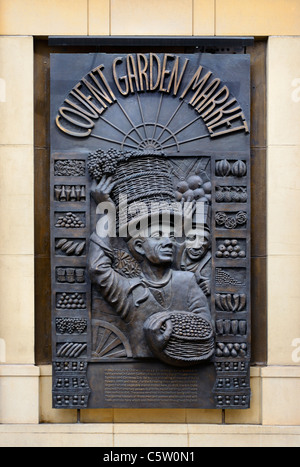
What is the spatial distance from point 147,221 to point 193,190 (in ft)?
2.00

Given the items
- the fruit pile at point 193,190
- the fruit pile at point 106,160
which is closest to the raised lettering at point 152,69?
the fruit pile at point 106,160

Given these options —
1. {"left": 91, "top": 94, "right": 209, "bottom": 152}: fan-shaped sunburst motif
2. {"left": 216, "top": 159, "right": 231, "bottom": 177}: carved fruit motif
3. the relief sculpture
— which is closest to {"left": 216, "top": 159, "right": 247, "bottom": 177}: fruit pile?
{"left": 216, "top": 159, "right": 231, "bottom": 177}: carved fruit motif

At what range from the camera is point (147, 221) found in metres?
6.18

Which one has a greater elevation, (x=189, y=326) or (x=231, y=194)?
(x=231, y=194)

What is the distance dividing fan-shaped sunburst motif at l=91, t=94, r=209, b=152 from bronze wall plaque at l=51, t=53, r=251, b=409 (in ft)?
0.04

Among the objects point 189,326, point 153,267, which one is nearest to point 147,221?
point 153,267

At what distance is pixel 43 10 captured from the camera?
6422 millimetres

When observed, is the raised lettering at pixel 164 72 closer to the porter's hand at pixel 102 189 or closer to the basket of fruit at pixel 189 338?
the porter's hand at pixel 102 189

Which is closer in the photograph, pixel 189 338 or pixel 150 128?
pixel 189 338

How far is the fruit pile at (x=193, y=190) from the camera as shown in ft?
20.5

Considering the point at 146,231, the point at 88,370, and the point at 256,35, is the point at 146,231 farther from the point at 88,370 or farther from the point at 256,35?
the point at 256,35

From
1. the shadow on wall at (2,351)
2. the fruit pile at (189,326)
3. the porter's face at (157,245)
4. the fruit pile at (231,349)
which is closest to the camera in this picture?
the fruit pile at (189,326)

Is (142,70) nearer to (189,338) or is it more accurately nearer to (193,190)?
(193,190)

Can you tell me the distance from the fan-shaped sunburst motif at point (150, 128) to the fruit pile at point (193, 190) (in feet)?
1.21
